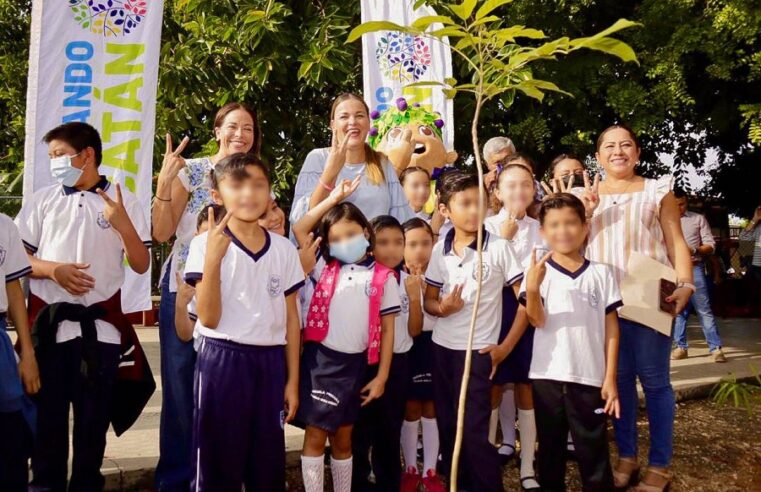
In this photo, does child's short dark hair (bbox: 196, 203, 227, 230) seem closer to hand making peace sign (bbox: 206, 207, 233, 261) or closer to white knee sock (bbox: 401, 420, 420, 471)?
hand making peace sign (bbox: 206, 207, 233, 261)

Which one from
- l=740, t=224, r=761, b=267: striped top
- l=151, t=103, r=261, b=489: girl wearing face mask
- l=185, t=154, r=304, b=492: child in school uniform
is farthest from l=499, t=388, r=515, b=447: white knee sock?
l=740, t=224, r=761, b=267: striped top

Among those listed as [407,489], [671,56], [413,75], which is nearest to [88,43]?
[413,75]

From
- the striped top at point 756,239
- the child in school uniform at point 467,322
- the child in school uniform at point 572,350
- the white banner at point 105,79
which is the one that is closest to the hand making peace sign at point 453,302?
the child in school uniform at point 467,322

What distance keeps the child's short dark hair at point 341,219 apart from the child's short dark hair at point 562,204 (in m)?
0.87

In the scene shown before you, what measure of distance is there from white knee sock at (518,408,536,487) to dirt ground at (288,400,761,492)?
5.7 inches

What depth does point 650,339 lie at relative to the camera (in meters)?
3.92

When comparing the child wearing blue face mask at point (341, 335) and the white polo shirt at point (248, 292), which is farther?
the child wearing blue face mask at point (341, 335)

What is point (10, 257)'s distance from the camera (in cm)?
305

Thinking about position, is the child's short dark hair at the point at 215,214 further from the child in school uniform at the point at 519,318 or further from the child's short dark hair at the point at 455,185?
the child in school uniform at the point at 519,318

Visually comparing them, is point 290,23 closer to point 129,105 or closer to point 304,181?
point 129,105

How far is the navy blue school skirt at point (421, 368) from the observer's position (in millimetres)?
3990

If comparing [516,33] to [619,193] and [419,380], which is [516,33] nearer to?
[619,193]

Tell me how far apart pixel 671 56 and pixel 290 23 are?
3822 mm

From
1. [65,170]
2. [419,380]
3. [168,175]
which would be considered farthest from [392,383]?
[65,170]
